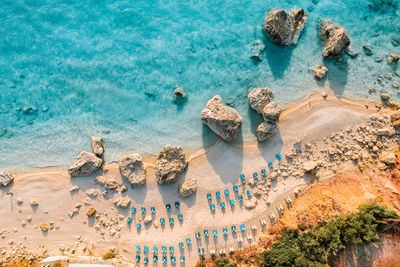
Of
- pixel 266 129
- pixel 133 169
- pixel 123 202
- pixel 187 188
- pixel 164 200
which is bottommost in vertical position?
pixel 123 202

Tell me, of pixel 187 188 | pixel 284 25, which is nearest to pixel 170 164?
pixel 187 188

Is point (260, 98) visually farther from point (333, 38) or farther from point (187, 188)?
point (187, 188)

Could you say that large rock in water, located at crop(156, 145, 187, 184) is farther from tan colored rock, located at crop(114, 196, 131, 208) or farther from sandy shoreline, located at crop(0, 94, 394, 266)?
tan colored rock, located at crop(114, 196, 131, 208)

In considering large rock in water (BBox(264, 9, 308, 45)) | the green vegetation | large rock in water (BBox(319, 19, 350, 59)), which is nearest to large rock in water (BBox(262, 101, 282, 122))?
large rock in water (BBox(264, 9, 308, 45))

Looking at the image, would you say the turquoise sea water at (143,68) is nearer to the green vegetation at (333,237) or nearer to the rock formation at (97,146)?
the rock formation at (97,146)

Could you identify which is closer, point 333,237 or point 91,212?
point 333,237

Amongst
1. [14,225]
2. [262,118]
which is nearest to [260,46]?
[262,118]

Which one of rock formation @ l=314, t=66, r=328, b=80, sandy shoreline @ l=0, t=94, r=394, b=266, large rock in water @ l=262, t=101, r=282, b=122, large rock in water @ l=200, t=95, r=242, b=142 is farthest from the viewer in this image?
rock formation @ l=314, t=66, r=328, b=80
